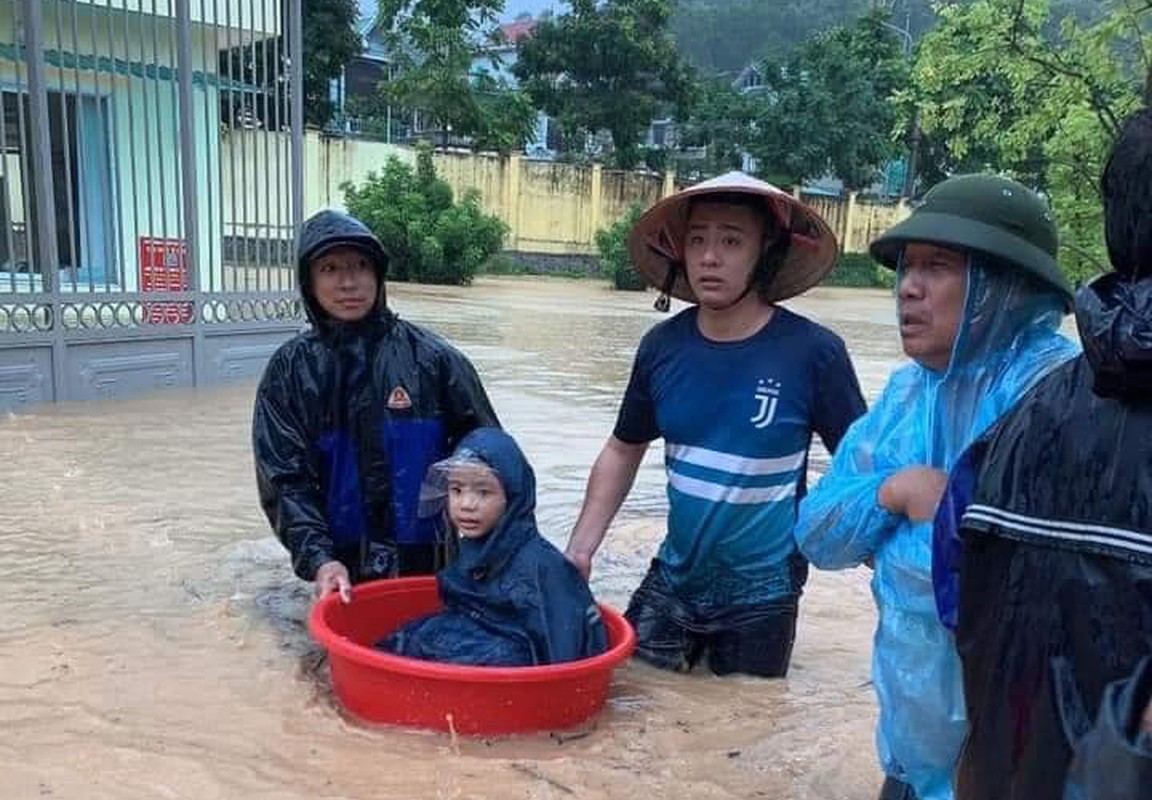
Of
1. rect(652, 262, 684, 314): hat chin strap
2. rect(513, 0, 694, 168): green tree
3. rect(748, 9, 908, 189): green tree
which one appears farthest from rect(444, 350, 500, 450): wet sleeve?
rect(748, 9, 908, 189): green tree

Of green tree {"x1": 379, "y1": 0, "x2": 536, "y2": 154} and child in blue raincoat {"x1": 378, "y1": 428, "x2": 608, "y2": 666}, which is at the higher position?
green tree {"x1": 379, "y1": 0, "x2": 536, "y2": 154}

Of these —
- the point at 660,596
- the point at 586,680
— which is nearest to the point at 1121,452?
the point at 586,680

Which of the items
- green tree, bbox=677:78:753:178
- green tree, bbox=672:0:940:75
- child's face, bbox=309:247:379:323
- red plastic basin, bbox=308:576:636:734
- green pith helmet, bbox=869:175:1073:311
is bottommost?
red plastic basin, bbox=308:576:636:734

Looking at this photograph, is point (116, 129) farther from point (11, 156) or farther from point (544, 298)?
point (544, 298)

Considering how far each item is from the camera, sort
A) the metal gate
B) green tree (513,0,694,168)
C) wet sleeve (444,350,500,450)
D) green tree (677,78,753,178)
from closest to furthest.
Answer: wet sleeve (444,350,500,450) → the metal gate → green tree (513,0,694,168) → green tree (677,78,753,178)

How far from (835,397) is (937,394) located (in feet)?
3.67

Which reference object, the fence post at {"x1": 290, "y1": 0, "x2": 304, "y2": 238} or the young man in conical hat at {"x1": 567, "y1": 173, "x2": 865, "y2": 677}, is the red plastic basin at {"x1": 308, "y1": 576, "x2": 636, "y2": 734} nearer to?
the young man in conical hat at {"x1": 567, "y1": 173, "x2": 865, "y2": 677}

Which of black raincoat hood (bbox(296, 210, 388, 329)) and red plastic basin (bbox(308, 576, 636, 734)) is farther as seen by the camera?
black raincoat hood (bbox(296, 210, 388, 329))

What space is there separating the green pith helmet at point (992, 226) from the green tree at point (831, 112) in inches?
1297

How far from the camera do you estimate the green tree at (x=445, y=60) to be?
27547 millimetres

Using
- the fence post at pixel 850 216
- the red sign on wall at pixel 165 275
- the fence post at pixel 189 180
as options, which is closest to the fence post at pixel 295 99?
the fence post at pixel 189 180

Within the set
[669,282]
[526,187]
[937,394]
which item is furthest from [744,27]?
[937,394]

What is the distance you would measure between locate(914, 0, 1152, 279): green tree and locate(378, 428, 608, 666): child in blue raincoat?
16.6 ft

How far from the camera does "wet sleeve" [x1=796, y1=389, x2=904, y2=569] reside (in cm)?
221
